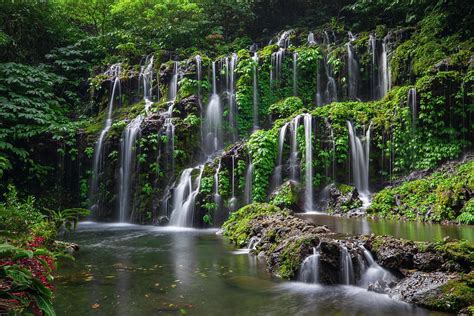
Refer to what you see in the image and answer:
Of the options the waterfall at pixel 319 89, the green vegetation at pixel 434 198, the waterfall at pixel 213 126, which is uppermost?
the waterfall at pixel 319 89

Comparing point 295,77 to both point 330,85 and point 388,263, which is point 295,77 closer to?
point 330,85

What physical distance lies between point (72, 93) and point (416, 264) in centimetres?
1990

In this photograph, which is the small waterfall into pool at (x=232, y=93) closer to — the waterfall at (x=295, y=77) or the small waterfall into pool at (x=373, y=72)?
the waterfall at (x=295, y=77)

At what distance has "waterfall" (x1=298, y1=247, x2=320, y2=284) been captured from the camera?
6.28 meters

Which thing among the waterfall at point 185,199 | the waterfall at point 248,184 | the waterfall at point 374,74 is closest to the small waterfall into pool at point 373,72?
the waterfall at point 374,74

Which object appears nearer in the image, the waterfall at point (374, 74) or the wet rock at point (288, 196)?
the wet rock at point (288, 196)

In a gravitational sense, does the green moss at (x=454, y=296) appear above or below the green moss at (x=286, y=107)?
below

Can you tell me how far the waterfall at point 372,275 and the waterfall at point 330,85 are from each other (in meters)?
14.7

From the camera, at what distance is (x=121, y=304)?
207 inches

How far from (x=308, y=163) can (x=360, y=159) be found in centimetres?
210

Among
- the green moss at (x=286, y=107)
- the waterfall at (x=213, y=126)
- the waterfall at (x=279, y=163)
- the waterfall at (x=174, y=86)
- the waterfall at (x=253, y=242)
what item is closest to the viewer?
the waterfall at (x=253, y=242)

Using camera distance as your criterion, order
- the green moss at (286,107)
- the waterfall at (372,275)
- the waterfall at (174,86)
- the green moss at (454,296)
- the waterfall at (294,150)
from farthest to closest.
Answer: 1. the waterfall at (174,86)
2. the green moss at (286,107)
3. the waterfall at (294,150)
4. the waterfall at (372,275)
5. the green moss at (454,296)

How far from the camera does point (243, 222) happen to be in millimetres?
10641

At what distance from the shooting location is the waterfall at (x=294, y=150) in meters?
15.0
